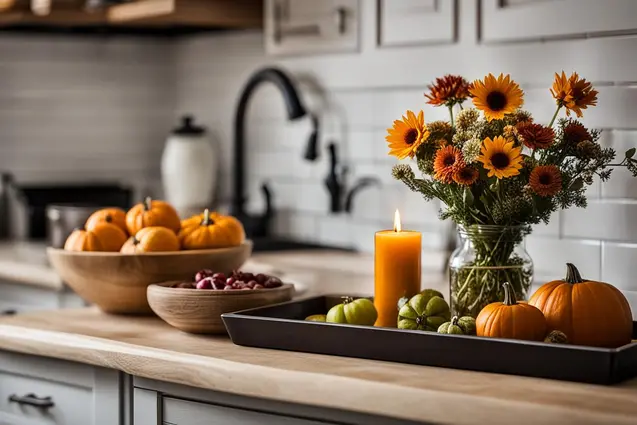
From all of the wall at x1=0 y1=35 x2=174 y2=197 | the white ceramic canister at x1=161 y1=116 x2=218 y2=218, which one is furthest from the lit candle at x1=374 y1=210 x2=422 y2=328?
the wall at x1=0 y1=35 x2=174 y2=197

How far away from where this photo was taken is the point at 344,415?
1.58 meters

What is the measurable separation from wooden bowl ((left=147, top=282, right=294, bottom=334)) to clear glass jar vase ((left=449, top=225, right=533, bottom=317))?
0.34 meters

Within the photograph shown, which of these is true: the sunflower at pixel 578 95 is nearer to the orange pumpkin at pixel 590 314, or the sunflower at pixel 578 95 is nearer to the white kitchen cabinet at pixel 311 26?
the orange pumpkin at pixel 590 314

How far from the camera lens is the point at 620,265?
2.31 metres

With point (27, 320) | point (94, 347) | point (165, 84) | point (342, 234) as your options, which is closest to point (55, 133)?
point (165, 84)

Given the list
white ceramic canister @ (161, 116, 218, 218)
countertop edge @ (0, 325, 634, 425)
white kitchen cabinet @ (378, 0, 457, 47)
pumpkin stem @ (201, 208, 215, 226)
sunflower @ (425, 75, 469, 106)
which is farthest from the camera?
white ceramic canister @ (161, 116, 218, 218)

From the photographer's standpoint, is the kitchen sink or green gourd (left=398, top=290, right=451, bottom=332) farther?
the kitchen sink

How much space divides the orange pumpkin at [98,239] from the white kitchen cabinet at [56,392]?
0.81 feet

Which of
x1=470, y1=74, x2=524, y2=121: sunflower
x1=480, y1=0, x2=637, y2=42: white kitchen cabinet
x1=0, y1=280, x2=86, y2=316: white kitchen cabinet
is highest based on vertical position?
x1=480, y1=0, x2=637, y2=42: white kitchen cabinet

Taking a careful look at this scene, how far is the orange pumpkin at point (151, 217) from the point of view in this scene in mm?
2217

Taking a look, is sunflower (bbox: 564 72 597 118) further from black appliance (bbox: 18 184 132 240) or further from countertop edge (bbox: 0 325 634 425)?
black appliance (bbox: 18 184 132 240)

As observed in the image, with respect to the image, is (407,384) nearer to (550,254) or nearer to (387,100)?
(550,254)

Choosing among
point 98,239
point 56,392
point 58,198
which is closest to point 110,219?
point 98,239

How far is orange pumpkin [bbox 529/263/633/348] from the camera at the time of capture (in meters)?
1.62
